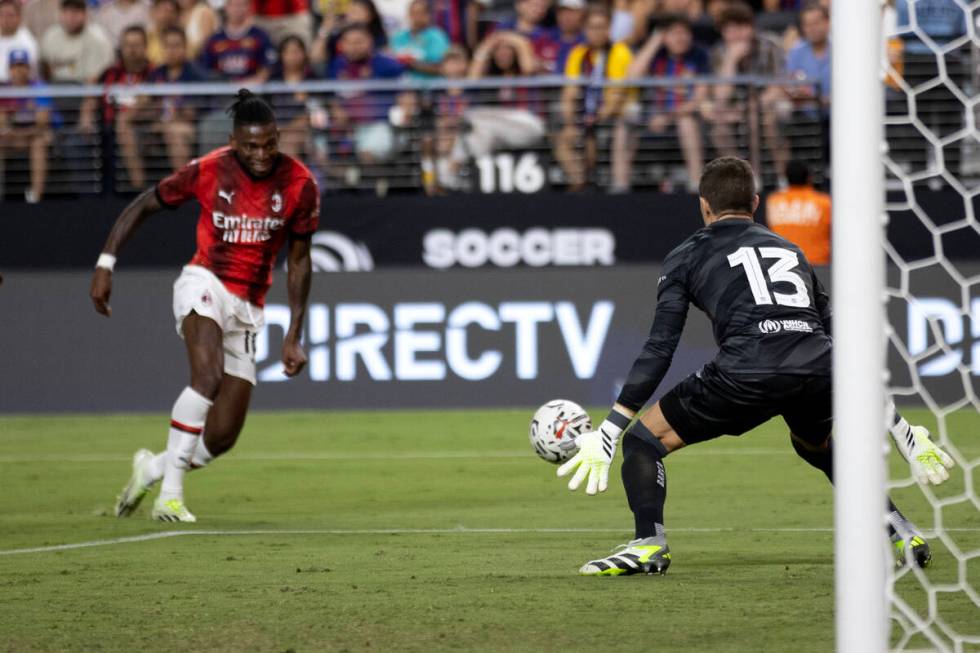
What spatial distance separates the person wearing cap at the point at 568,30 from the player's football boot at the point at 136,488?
9.21 m

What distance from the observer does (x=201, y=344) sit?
9.41 m

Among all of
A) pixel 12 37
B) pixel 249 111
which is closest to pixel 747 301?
pixel 249 111

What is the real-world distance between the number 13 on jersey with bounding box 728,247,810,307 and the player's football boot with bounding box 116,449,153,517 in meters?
3.98

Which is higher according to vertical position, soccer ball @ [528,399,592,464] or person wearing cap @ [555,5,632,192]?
person wearing cap @ [555,5,632,192]

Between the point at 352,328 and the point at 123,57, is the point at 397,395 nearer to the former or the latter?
the point at 352,328

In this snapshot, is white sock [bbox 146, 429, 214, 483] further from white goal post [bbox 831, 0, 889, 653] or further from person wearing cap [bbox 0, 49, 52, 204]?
person wearing cap [bbox 0, 49, 52, 204]

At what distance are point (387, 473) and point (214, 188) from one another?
9.33ft

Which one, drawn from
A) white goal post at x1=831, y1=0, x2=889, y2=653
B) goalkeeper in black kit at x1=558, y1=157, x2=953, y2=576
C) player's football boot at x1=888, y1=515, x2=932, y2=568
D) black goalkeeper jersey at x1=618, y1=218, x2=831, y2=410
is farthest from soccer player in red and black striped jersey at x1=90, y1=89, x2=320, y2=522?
white goal post at x1=831, y1=0, x2=889, y2=653

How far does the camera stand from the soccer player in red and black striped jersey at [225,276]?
938 centimetres

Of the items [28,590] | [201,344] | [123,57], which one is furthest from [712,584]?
[123,57]

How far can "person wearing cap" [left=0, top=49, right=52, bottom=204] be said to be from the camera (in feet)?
57.1

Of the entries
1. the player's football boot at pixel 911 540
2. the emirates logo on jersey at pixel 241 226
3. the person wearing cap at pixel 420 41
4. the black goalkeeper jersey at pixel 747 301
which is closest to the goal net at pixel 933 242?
the player's football boot at pixel 911 540

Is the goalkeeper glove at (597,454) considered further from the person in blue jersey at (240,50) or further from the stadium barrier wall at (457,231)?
the person in blue jersey at (240,50)

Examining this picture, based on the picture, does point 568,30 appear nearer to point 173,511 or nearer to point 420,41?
point 420,41
